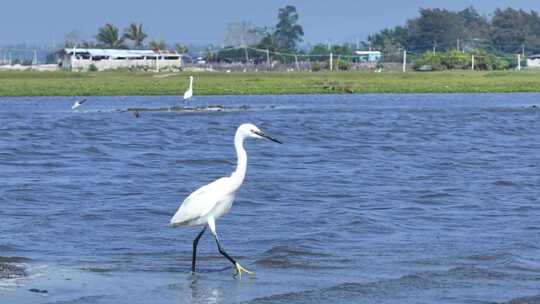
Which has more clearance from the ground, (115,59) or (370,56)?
(115,59)

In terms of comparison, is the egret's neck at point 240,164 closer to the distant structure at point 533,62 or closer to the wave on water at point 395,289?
the wave on water at point 395,289

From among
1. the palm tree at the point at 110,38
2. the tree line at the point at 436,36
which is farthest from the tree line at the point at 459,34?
the palm tree at the point at 110,38

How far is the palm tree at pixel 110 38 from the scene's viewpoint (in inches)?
6033

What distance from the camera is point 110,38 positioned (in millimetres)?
153250

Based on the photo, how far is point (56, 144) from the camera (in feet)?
107

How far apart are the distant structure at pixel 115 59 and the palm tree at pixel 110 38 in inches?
804

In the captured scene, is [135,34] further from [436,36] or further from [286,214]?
[286,214]

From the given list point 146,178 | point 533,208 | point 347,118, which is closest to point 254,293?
point 533,208

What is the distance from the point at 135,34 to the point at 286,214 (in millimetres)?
138758

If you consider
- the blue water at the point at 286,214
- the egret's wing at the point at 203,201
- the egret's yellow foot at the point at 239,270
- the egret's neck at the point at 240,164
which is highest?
the egret's neck at the point at 240,164

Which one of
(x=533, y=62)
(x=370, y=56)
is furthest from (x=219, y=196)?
(x=370, y=56)

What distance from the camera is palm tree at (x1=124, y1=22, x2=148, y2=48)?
155 m

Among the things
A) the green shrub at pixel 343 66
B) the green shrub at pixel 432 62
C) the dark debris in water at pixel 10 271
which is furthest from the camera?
the green shrub at pixel 343 66

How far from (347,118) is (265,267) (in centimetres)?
3006
